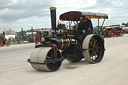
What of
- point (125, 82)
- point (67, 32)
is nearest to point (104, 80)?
point (125, 82)

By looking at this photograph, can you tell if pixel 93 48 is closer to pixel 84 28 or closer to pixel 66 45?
pixel 84 28

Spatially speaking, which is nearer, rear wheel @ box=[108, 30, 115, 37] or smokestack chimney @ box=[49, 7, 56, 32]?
smokestack chimney @ box=[49, 7, 56, 32]

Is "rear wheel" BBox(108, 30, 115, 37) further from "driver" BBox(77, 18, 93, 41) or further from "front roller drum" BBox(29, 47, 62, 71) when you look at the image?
"front roller drum" BBox(29, 47, 62, 71)

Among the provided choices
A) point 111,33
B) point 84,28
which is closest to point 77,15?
point 84,28

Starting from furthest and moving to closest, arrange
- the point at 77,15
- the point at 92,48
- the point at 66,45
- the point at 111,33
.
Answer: the point at 111,33
the point at 77,15
the point at 92,48
the point at 66,45

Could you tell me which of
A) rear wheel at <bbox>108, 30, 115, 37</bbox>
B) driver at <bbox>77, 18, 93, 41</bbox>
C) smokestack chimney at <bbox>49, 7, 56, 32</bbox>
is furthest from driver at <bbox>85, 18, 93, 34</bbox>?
rear wheel at <bbox>108, 30, 115, 37</bbox>

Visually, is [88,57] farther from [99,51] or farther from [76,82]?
[76,82]

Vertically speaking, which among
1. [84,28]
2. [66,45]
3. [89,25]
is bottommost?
[66,45]

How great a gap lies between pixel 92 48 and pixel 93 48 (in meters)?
0.05

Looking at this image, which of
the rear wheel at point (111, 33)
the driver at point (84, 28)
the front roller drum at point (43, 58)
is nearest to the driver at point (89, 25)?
the driver at point (84, 28)

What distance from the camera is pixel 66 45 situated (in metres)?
6.91

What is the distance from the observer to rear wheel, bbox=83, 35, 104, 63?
7.13m

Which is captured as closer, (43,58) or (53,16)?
(43,58)

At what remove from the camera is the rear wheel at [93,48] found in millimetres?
7133
